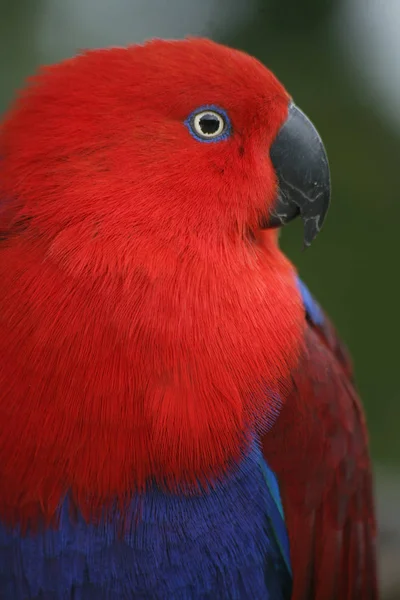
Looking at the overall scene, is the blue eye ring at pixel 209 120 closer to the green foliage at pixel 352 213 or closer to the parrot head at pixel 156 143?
the parrot head at pixel 156 143

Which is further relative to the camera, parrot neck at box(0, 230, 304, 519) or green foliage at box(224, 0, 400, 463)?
green foliage at box(224, 0, 400, 463)

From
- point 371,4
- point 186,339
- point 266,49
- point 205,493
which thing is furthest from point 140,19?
point 205,493

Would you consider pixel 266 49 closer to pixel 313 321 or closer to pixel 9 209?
pixel 313 321

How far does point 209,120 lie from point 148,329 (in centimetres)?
47

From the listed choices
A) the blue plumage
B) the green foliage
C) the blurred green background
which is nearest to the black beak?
the blue plumage

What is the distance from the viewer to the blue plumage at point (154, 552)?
4.47 ft

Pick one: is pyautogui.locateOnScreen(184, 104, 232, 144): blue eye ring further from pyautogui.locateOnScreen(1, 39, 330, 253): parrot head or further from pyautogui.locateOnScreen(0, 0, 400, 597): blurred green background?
pyautogui.locateOnScreen(0, 0, 400, 597): blurred green background

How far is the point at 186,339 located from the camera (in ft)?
4.30

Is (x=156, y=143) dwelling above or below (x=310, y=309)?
→ above

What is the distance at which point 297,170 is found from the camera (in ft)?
5.13

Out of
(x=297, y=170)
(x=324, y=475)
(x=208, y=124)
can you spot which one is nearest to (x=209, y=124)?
(x=208, y=124)

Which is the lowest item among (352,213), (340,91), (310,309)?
(310,309)

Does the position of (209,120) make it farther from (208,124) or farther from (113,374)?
(113,374)

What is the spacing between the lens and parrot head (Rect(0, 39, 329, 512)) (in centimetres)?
130
